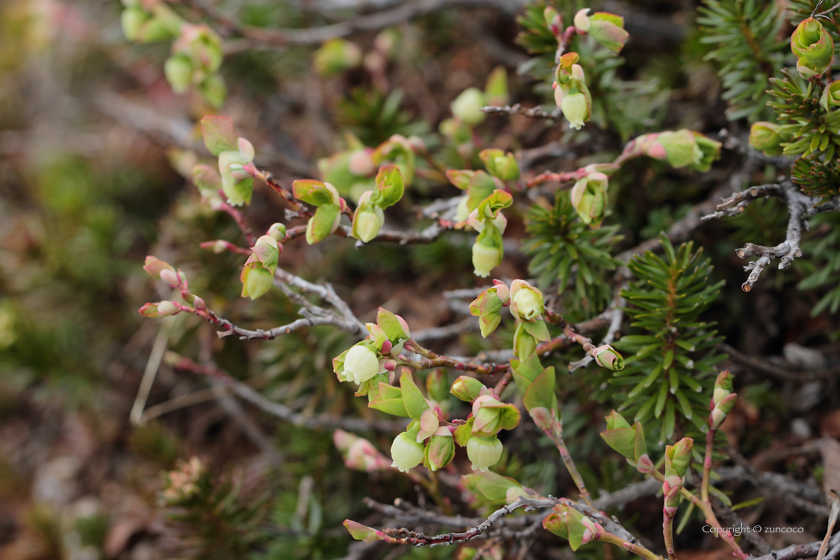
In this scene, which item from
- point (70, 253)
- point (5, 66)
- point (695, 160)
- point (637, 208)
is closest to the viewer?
point (695, 160)

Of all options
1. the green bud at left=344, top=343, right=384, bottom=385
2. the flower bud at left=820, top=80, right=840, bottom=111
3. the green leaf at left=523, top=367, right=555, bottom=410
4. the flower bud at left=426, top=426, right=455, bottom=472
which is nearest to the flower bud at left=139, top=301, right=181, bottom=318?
the green bud at left=344, top=343, right=384, bottom=385

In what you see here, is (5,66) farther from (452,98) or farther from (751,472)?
Answer: (751,472)

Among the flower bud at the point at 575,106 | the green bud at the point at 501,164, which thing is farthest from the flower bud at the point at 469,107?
the flower bud at the point at 575,106

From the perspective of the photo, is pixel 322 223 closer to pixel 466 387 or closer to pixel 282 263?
pixel 466 387

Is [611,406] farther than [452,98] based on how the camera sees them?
No

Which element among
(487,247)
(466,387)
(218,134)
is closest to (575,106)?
(487,247)

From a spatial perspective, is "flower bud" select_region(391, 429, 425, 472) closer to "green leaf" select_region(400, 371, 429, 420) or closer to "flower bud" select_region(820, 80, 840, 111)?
"green leaf" select_region(400, 371, 429, 420)

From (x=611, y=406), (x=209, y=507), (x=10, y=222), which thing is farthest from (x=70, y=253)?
(x=611, y=406)

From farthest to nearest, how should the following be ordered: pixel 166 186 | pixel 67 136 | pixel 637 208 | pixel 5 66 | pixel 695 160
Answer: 1. pixel 5 66
2. pixel 67 136
3. pixel 166 186
4. pixel 637 208
5. pixel 695 160

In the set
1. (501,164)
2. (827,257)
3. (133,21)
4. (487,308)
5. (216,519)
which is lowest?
(216,519)
